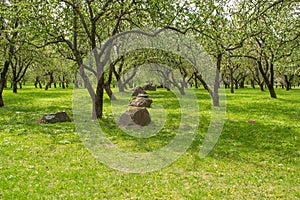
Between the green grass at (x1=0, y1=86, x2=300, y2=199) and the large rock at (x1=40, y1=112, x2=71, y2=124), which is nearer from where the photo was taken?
the green grass at (x1=0, y1=86, x2=300, y2=199)

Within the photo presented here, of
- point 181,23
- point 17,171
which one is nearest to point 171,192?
point 17,171

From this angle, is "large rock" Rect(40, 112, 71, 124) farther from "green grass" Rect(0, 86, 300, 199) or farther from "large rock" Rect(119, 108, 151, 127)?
"large rock" Rect(119, 108, 151, 127)

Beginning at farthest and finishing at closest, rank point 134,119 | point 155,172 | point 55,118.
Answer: point 55,118 → point 134,119 → point 155,172

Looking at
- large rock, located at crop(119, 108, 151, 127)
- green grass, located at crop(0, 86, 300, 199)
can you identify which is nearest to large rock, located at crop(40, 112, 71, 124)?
green grass, located at crop(0, 86, 300, 199)

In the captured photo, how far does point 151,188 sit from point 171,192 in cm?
70

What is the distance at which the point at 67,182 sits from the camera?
29.9 feet

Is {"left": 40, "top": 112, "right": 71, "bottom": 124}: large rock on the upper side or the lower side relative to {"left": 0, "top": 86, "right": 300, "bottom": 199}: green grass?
upper

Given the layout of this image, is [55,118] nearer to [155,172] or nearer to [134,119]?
[134,119]

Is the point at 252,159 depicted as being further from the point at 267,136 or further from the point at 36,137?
the point at 36,137

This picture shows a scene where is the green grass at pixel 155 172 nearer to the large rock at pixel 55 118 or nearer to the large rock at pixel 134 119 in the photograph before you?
the large rock at pixel 134 119

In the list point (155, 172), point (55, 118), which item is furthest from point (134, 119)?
point (155, 172)

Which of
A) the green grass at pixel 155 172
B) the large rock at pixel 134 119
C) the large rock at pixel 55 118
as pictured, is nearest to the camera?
the green grass at pixel 155 172

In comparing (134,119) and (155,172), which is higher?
(134,119)

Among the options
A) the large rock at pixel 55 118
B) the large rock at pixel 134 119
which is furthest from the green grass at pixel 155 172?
the large rock at pixel 55 118
